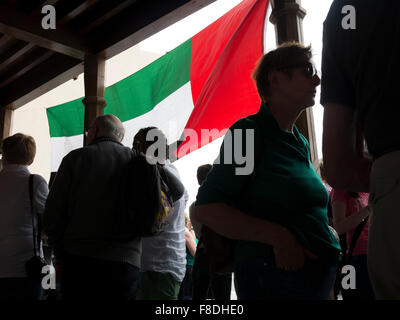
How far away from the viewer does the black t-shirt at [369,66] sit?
0.68 m

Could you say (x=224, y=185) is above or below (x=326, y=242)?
above

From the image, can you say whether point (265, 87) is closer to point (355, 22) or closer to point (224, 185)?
point (224, 185)

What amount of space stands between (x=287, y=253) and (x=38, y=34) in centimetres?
367

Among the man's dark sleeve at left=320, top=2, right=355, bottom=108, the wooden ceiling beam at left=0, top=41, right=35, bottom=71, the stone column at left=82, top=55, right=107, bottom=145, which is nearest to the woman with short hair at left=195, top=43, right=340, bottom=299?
the man's dark sleeve at left=320, top=2, right=355, bottom=108

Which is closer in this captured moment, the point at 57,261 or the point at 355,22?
the point at 355,22

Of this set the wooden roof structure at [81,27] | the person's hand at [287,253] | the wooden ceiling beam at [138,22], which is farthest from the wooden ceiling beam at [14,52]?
the person's hand at [287,253]

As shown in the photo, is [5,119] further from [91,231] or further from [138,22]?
[91,231]

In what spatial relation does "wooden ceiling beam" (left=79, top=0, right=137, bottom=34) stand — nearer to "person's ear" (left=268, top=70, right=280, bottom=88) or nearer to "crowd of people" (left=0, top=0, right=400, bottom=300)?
"crowd of people" (left=0, top=0, right=400, bottom=300)

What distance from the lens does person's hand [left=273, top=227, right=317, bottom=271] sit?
986mm

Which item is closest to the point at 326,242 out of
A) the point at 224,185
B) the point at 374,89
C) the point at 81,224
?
the point at 224,185

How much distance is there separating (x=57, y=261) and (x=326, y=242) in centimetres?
119

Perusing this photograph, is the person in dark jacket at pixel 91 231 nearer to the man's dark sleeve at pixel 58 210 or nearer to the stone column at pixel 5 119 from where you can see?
the man's dark sleeve at pixel 58 210

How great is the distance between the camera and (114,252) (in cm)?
173

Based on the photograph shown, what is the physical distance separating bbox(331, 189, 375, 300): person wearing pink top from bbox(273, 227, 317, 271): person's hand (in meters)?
1.03
